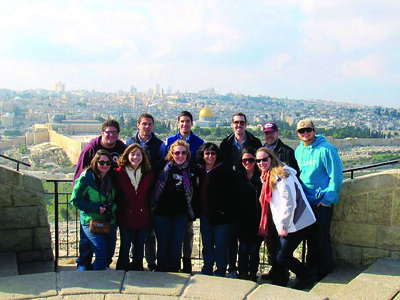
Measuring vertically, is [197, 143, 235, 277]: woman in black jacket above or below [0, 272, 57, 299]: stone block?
above

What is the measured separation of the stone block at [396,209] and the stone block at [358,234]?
15 cm

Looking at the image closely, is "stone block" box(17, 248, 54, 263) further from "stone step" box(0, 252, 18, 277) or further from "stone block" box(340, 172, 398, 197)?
"stone block" box(340, 172, 398, 197)

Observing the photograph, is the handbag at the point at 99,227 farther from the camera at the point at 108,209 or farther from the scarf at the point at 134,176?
the scarf at the point at 134,176

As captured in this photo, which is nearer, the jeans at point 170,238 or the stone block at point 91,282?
the stone block at point 91,282

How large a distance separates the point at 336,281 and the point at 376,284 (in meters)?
0.36

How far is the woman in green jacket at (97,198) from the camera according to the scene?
308 cm

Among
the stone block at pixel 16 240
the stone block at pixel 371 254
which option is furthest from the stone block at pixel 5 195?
the stone block at pixel 371 254

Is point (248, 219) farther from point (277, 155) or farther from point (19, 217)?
point (19, 217)

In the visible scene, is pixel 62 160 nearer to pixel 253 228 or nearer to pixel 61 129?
pixel 61 129

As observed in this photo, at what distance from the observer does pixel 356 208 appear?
11.3 feet

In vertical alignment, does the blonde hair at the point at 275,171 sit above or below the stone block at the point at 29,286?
above

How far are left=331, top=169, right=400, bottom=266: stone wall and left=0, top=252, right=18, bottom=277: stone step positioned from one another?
2.57 m

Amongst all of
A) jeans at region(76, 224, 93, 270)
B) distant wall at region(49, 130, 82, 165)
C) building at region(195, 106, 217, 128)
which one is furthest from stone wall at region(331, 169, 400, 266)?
building at region(195, 106, 217, 128)

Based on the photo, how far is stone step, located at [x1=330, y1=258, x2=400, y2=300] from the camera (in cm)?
275
